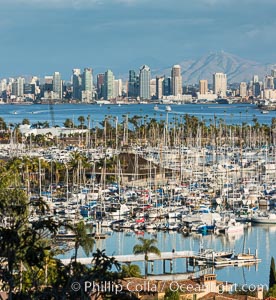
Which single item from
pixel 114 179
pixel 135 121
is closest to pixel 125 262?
pixel 114 179

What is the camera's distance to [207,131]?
208 ft

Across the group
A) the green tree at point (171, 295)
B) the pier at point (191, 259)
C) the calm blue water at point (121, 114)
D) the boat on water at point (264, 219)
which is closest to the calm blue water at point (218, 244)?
the pier at point (191, 259)

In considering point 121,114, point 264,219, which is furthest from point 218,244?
point 121,114

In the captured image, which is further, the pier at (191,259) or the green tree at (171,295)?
the pier at (191,259)

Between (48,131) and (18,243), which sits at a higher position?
(48,131)

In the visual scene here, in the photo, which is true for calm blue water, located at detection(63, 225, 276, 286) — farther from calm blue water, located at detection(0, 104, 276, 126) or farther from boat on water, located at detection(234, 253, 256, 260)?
calm blue water, located at detection(0, 104, 276, 126)

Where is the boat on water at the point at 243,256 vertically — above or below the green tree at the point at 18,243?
below

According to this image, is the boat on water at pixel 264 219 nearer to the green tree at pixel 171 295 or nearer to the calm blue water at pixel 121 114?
the green tree at pixel 171 295

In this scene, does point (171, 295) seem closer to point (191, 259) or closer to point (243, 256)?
point (191, 259)

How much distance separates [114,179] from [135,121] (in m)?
32.0

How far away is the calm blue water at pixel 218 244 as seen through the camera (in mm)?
22859

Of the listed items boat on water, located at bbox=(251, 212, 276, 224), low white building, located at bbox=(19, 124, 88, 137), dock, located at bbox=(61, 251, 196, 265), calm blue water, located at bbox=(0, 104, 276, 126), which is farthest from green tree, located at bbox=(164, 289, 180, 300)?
calm blue water, located at bbox=(0, 104, 276, 126)

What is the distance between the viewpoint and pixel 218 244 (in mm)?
27359

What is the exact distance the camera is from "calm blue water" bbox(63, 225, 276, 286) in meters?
22.9
